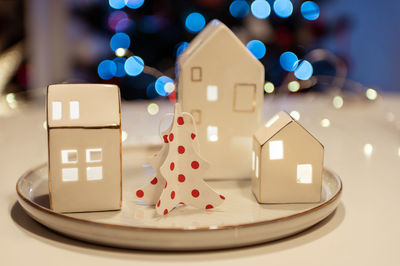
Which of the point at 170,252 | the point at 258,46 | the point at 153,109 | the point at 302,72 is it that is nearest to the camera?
the point at 170,252

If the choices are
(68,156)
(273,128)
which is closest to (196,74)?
(273,128)

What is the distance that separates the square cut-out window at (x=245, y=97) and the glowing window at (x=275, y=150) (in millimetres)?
137

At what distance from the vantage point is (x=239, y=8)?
2.41 m

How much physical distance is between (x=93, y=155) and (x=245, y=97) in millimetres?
305

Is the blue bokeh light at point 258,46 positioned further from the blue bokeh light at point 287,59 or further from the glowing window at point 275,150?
the glowing window at point 275,150

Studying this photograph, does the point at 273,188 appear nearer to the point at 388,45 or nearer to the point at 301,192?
the point at 301,192

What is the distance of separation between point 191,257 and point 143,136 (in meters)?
0.81

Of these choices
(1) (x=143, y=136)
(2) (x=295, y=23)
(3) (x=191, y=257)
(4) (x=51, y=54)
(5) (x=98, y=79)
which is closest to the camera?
(3) (x=191, y=257)

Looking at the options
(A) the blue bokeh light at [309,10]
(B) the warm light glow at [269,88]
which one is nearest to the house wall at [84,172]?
(B) the warm light glow at [269,88]

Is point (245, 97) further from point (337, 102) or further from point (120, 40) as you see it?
point (120, 40)

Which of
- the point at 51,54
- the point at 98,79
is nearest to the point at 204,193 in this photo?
the point at 98,79

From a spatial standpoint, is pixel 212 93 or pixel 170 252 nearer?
pixel 170 252

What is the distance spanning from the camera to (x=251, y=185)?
82 centimetres

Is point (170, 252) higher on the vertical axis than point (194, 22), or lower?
lower
